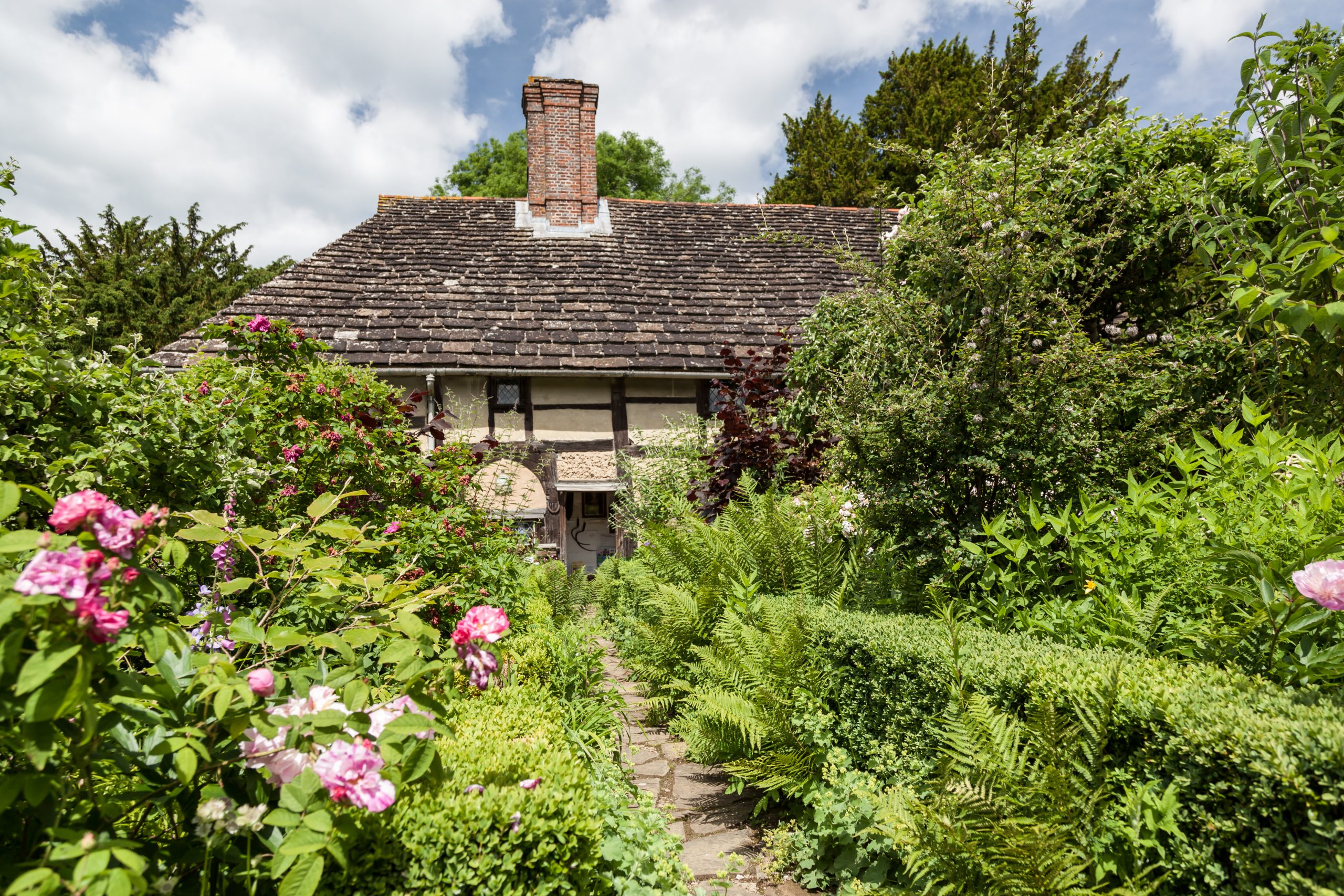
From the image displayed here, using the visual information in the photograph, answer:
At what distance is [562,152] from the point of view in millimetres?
12570

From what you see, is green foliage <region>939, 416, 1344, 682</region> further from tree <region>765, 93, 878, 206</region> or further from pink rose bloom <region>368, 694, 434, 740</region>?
tree <region>765, 93, 878, 206</region>

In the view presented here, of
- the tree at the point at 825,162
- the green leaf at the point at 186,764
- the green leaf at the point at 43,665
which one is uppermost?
the tree at the point at 825,162

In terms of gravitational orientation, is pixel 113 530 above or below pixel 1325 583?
above

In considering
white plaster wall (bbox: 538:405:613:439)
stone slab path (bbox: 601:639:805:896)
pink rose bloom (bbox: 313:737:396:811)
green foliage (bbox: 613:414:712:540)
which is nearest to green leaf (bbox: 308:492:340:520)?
pink rose bloom (bbox: 313:737:396:811)

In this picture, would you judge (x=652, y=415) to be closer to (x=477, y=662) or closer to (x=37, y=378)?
(x=37, y=378)

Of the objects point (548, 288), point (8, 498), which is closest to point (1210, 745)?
point (8, 498)

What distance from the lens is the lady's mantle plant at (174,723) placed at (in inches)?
42.6

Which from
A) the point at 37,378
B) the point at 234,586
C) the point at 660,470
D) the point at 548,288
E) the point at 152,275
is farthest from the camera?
the point at 152,275

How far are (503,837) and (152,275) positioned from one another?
2039 cm

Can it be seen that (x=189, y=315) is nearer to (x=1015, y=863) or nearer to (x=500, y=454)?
(x=500, y=454)

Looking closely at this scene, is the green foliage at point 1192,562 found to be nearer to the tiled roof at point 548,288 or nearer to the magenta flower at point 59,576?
the magenta flower at point 59,576

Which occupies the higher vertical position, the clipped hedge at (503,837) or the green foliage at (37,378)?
the green foliage at (37,378)

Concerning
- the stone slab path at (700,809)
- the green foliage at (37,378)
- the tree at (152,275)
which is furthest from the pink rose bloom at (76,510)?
the tree at (152,275)

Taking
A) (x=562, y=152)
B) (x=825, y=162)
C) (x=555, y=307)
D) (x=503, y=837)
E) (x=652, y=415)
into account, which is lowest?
(x=503, y=837)
